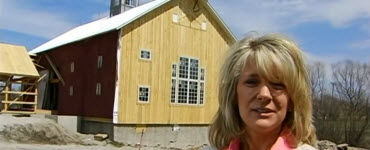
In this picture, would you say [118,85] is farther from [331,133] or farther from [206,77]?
[331,133]

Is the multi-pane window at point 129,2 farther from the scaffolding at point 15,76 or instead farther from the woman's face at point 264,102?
the woman's face at point 264,102

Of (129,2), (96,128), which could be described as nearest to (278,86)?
(96,128)

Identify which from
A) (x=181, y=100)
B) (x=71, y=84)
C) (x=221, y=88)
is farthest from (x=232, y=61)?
(x=71, y=84)

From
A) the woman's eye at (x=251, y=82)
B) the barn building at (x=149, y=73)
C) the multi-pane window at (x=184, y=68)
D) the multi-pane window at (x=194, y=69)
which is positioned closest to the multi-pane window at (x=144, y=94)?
the barn building at (x=149, y=73)

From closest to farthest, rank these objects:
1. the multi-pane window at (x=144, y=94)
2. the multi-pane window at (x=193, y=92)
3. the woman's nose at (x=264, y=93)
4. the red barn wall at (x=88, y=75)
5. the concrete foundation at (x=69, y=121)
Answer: the woman's nose at (x=264, y=93) → the multi-pane window at (x=144, y=94) → the red barn wall at (x=88, y=75) → the concrete foundation at (x=69, y=121) → the multi-pane window at (x=193, y=92)

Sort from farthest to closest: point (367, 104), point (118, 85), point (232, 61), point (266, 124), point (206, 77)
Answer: point (367, 104) < point (206, 77) < point (118, 85) < point (232, 61) < point (266, 124)

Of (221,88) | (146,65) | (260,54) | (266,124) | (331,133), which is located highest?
(146,65)

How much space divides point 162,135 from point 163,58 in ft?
12.9

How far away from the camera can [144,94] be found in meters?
22.5

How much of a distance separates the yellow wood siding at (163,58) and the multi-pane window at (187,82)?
27cm

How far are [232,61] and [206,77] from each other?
2304 centimetres

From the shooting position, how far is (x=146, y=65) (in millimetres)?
22719

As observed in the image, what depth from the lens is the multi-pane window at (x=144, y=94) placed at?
73.5 ft

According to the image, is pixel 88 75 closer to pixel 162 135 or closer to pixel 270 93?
pixel 162 135
